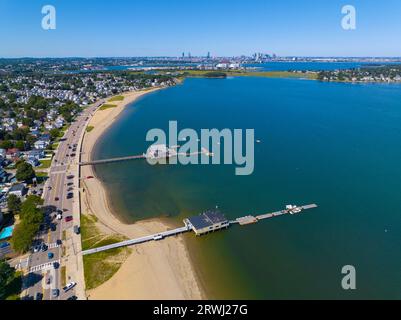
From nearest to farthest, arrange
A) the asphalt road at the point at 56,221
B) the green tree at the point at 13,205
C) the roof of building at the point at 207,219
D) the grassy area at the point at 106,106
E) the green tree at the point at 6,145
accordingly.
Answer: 1. the asphalt road at the point at 56,221
2. the roof of building at the point at 207,219
3. the green tree at the point at 13,205
4. the green tree at the point at 6,145
5. the grassy area at the point at 106,106

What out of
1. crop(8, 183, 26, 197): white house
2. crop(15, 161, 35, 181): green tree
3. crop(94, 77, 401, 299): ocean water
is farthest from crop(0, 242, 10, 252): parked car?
crop(15, 161, 35, 181): green tree

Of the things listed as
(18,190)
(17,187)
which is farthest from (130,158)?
(18,190)

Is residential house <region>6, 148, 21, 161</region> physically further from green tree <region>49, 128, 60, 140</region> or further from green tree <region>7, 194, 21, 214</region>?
green tree <region>7, 194, 21, 214</region>

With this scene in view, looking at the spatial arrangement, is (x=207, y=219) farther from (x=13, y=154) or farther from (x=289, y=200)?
(x=13, y=154)

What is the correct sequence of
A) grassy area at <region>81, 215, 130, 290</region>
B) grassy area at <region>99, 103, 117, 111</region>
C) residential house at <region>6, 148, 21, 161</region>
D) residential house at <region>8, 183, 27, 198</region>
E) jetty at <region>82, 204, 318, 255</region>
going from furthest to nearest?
grassy area at <region>99, 103, 117, 111</region>, residential house at <region>6, 148, 21, 161</region>, residential house at <region>8, 183, 27, 198</region>, jetty at <region>82, 204, 318, 255</region>, grassy area at <region>81, 215, 130, 290</region>

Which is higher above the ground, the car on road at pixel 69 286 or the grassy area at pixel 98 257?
the grassy area at pixel 98 257

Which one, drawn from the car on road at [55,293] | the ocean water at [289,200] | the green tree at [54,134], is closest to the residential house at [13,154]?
the green tree at [54,134]

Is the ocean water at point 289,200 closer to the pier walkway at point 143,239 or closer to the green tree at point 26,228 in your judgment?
the pier walkway at point 143,239
